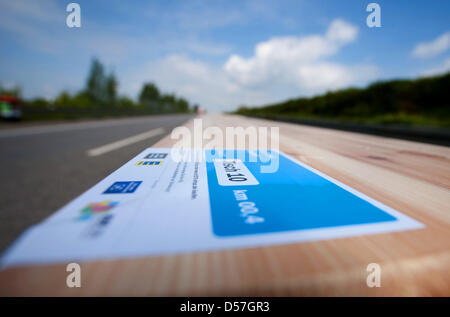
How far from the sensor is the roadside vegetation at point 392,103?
19.0 ft

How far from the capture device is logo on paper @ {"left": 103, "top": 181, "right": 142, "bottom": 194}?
0.30 meters

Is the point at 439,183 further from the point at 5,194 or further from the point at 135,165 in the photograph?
the point at 5,194

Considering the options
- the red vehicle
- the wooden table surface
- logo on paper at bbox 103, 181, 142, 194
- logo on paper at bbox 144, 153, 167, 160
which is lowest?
the wooden table surface

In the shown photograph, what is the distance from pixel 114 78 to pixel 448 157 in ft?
145

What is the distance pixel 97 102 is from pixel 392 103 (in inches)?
1559

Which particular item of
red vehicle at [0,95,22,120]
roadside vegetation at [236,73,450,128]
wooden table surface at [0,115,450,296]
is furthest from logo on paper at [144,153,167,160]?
red vehicle at [0,95,22,120]

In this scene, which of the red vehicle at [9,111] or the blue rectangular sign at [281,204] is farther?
the red vehicle at [9,111]

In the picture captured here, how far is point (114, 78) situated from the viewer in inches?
1431

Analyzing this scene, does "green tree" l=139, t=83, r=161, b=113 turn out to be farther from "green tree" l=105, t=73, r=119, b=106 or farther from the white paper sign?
the white paper sign

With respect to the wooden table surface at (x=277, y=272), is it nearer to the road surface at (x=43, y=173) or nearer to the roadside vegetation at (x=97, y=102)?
the road surface at (x=43, y=173)

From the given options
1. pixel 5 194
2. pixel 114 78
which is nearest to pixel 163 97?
pixel 114 78

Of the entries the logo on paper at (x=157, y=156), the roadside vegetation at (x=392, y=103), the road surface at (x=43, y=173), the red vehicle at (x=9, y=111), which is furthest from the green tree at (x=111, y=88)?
the logo on paper at (x=157, y=156)

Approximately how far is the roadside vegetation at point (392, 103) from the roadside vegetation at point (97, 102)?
819 centimetres

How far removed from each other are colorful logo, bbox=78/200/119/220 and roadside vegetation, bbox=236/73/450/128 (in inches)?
186
